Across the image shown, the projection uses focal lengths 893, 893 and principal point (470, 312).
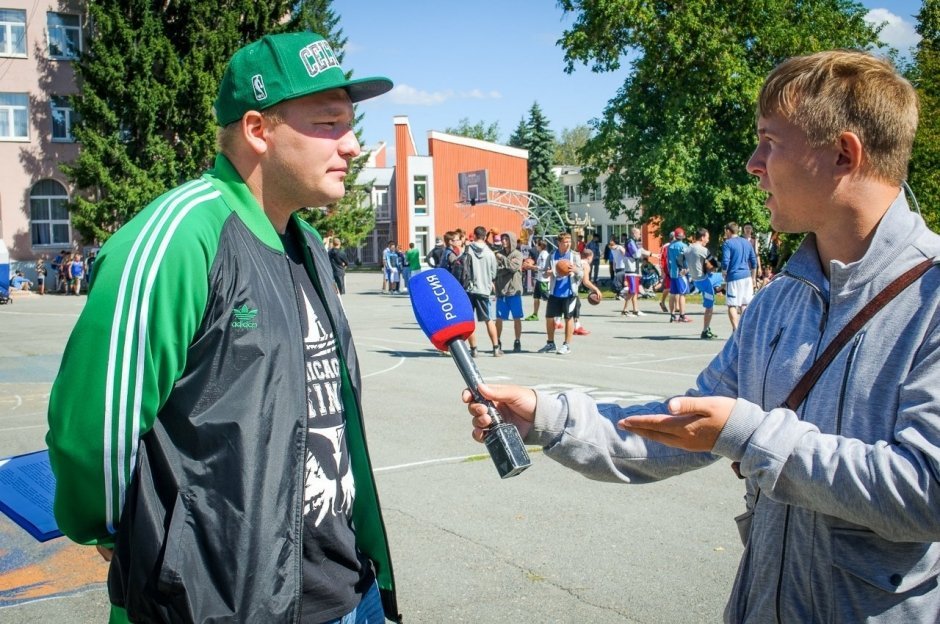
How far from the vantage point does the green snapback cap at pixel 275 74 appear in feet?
7.98

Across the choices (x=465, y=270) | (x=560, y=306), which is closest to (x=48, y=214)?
(x=465, y=270)

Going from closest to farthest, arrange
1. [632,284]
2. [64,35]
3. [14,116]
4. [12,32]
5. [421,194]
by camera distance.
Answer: [632,284]
[12,32]
[14,116]
[64,35]
[421,194]

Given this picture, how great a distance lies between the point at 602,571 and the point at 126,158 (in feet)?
123

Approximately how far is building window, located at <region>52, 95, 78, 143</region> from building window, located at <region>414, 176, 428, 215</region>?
23.1 metres

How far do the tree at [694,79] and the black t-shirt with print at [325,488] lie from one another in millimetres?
32379

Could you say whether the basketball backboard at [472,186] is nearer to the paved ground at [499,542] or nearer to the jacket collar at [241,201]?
the paved ground at [499,542]

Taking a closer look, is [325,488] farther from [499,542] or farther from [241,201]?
[499,542]

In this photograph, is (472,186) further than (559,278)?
Yes

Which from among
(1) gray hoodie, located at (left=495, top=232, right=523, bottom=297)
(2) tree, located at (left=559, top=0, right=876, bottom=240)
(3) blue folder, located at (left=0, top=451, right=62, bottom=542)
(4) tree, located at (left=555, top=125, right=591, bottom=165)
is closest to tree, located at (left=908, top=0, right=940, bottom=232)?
(2) tree, located at (left=559, top=0, right=876, bottom=240)

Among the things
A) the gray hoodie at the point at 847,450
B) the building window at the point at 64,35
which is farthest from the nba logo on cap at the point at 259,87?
the building window at the point at 64,35

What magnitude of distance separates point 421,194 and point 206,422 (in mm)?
58358

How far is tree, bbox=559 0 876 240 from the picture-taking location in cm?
3300

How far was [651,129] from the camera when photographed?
36.8 m

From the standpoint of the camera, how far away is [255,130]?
2.47 metres
